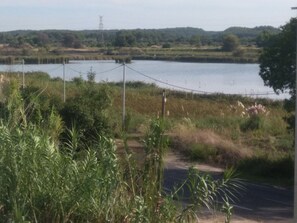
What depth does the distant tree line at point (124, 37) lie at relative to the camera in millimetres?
67262

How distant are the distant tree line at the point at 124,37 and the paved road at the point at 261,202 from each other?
2000 cm

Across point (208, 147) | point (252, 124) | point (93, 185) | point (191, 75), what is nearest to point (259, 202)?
point (208, 147)

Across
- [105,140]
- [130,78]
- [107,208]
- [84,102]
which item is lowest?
[130,78]

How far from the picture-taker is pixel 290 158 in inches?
989

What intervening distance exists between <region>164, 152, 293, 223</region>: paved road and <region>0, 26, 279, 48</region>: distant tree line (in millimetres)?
19999

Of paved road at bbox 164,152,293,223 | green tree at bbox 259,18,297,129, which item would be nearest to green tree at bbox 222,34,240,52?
green tree at bbox 259,18,297,129

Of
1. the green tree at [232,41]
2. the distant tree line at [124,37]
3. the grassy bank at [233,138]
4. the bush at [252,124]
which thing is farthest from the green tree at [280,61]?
the green tree at [232,41]

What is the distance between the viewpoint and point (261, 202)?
2041 centimetres

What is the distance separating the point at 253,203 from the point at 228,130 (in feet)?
44.3

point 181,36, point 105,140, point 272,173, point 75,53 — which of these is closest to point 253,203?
point 272,173

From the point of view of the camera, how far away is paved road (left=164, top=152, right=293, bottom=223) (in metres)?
18.0

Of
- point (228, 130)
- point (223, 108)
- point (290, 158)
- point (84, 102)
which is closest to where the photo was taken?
point (84, 102)

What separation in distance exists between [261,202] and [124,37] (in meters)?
49.6

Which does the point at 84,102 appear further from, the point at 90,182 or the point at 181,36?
the point at 181,36
